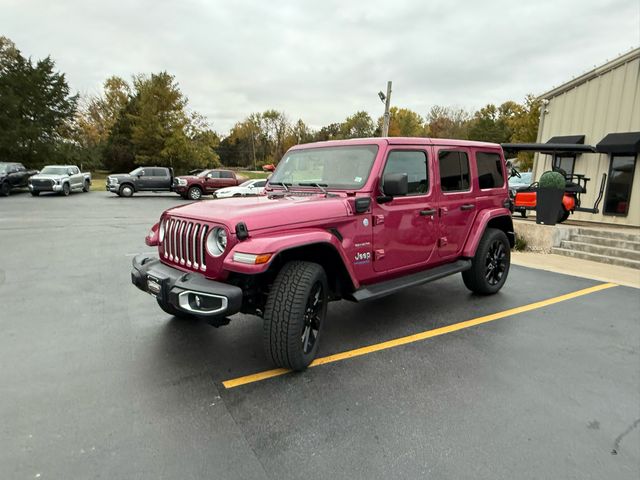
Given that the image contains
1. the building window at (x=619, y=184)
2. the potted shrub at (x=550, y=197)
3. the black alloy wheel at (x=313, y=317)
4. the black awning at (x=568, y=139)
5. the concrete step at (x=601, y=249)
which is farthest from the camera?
the black awning at (x=568, y=139)

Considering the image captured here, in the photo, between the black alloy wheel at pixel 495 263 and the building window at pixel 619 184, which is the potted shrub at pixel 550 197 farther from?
the black alloy wheel at pixel 495 263

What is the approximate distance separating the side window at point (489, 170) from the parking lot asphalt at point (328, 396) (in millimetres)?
1571

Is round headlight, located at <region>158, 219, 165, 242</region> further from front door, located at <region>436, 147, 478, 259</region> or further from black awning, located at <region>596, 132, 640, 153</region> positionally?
black awning, located at <region>596, 132, 640, 153</region>

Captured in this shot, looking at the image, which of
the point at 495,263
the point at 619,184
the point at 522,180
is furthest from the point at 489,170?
the point at 522,180

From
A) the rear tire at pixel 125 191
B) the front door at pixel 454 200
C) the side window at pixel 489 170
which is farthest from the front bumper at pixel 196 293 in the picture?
the rear tire at pixel 125 191

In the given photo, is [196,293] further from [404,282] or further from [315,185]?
[404,282]

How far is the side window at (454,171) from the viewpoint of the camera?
4379mm

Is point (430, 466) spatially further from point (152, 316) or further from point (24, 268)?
point (24, 268)

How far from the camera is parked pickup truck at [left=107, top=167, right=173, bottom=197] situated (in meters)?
20.9

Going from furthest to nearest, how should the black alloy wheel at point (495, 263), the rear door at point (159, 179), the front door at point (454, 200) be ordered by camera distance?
the rear door at point (159, 179), the black alloy wheel at point (495, 263), the front door at point (454, 200)

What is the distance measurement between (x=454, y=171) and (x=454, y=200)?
1.18 feet

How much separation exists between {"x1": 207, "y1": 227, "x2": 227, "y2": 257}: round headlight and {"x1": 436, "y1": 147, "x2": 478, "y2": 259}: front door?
2481 millimetres

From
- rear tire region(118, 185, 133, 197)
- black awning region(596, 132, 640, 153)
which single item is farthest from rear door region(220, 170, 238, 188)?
black awning region(596, 132, 640, 153)

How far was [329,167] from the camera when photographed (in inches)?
156
